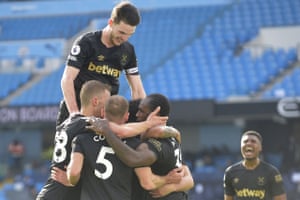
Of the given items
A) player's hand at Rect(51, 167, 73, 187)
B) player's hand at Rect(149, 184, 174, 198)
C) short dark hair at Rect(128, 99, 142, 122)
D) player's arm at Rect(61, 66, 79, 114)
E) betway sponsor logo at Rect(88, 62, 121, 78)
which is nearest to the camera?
player's hand at Rect(149, 184, 174, 198)

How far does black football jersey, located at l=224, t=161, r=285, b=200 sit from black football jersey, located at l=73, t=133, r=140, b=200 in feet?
13.8

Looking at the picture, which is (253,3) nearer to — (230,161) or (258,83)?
(258,83)

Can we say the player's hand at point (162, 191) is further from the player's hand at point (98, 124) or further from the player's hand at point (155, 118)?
the player's hand at point (98, 124)

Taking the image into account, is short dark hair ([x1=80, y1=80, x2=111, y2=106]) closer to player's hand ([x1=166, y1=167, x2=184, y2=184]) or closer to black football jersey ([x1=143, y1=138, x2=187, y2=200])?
black football jersey ([x1=143, y1=138, x2=187, y2=200])

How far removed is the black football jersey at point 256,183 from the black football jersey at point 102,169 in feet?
13.8

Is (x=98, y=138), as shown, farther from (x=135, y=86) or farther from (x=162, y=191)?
(x=135, y=86)

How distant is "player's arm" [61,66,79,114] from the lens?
745cm

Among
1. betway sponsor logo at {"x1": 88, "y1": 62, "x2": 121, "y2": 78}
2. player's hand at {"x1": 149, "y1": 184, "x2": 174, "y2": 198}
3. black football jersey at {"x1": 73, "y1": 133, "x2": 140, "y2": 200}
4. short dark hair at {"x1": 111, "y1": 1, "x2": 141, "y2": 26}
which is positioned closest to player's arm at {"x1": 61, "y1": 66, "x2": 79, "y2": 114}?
betway sponsor logo at {"x1": 88, "y1": 62, "x2": 121, "y2": 78}

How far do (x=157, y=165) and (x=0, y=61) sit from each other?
2323 centimetres

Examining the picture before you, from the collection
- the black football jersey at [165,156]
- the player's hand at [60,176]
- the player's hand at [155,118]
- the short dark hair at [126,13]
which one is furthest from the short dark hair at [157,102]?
the player's hand at [60,176]

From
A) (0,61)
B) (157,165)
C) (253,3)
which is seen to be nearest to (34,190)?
(0,61)

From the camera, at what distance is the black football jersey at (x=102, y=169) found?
652 centimetres

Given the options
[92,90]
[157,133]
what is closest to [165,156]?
[157,133]

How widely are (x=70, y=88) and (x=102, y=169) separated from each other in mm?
1304
